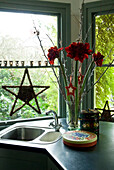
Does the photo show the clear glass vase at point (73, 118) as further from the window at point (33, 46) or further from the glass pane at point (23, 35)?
the glass pane at point (23, 35)

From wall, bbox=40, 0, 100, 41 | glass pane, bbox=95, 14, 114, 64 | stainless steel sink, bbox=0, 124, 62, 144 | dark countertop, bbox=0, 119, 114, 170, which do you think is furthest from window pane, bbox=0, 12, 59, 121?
dark countertop, bbox=0, 119, 114, 170

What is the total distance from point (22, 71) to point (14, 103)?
38cm

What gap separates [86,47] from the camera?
1.82m

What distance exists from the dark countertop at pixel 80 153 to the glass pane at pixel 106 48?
0.75 metres

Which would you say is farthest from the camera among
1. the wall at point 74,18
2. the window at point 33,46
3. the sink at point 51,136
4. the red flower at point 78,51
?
the wall at point 74,18

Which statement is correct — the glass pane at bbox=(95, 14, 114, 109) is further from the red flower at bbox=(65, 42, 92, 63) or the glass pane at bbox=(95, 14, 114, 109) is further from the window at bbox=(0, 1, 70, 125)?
the red flower at bbox=(65, 42, 92, 63)

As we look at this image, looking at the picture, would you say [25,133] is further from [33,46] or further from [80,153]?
[33,46]

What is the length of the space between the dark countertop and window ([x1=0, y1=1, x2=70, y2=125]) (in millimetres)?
874

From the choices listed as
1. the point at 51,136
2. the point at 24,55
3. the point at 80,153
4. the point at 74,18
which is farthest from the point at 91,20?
the point at 80,153

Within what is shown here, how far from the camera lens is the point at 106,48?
2559 mm

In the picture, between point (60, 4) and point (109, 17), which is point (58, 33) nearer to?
point (60, 4)

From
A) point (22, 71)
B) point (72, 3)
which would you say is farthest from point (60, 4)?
point (22, 71)

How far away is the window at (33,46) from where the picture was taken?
2441 millimetres

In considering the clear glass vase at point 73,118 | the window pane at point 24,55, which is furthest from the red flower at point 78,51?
the window pane at point 24,55
